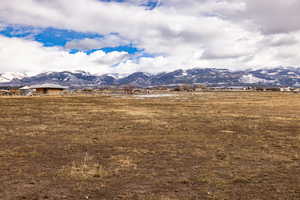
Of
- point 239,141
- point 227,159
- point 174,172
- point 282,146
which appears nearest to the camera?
point 174,172

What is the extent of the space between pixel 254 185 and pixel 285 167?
125 inches

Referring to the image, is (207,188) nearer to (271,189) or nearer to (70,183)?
(271,189)

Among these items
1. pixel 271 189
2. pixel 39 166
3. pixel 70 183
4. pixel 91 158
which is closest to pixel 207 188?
pixel 271 189

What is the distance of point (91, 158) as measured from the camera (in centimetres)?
1324

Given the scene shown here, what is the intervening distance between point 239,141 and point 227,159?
16.4ft

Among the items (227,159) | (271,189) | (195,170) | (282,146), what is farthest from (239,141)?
(271,189)

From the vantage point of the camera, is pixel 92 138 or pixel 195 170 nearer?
pixel 195 170

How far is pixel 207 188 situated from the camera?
9398 mm

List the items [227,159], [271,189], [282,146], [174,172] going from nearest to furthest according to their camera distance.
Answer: [271,189] < [174,172] < [227,159] < [282,146]

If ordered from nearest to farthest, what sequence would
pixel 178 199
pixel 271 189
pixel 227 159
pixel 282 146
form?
pixel 178 199, pixel 271 189, pixel 227 159, pixel 282 146

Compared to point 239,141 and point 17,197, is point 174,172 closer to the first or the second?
point 17,197

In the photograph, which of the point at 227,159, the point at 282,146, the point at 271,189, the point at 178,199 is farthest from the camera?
the point at 282,146

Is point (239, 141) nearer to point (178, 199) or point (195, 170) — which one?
point (195, 170)

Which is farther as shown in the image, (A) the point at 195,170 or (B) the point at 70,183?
(A) the point at 195,170
